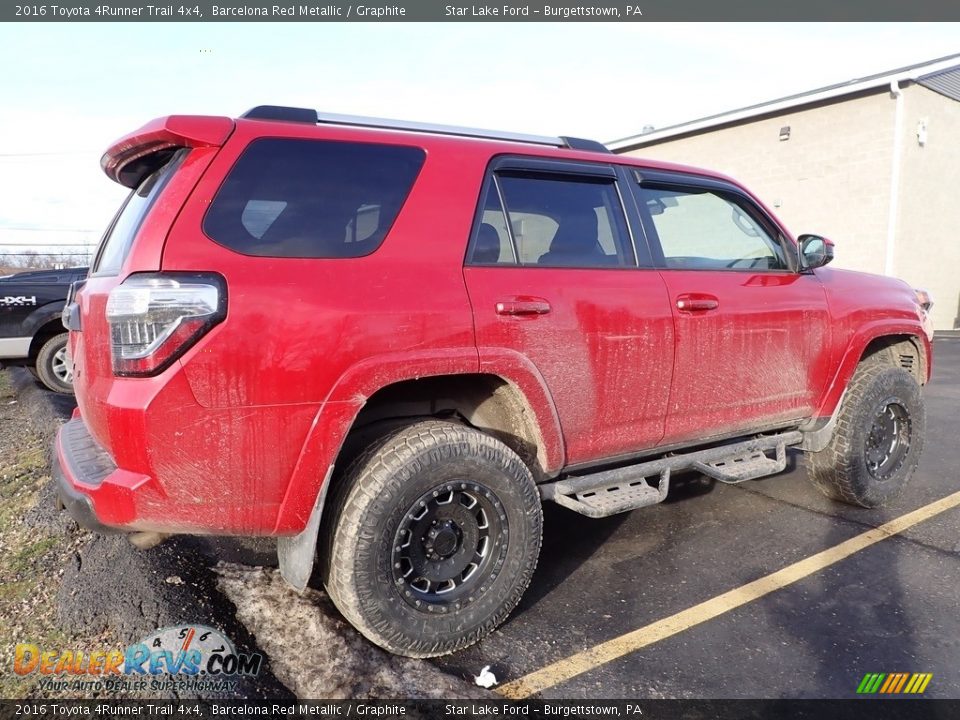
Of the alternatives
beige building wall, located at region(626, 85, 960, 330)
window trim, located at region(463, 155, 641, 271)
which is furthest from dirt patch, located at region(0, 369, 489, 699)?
beige building wall, located at region(626, 85, 960, 330)

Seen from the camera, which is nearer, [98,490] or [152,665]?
[98,490]

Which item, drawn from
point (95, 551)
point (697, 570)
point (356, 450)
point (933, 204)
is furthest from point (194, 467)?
point (933, 204)

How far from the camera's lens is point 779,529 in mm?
3893

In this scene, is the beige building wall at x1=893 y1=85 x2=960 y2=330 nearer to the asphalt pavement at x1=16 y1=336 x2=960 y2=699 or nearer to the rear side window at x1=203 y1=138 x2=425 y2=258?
the asphalt pavement at x1=16 y1=336 x2=960 y2=699

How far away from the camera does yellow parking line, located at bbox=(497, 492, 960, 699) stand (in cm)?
246

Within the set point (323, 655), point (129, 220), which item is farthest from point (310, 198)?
point (323, 655)

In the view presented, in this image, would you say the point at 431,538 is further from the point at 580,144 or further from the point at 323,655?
the point at 580,144

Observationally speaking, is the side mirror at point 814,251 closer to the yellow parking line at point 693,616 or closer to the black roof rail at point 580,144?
the black roof rail at point 580,144

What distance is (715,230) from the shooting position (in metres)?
3.82

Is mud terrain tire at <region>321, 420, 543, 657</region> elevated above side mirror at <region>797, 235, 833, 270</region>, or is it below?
below

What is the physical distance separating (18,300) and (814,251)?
783cm

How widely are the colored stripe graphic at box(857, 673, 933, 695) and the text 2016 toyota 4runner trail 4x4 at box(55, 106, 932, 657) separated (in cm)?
108

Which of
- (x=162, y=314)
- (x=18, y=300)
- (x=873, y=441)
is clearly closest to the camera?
(x=162, y=314)

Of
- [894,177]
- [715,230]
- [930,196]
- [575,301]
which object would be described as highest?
[894,177]
